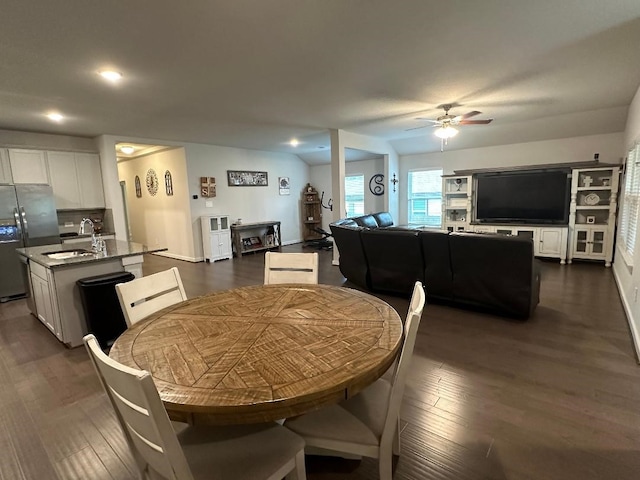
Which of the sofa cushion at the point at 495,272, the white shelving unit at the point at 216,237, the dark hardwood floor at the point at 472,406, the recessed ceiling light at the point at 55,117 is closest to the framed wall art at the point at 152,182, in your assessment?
the white shelving unit at the point at 216,237

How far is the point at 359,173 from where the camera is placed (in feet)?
29.1

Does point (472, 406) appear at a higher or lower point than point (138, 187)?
lower

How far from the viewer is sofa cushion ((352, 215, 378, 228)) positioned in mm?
5859

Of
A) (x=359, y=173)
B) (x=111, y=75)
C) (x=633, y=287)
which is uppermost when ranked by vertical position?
(x=111, y=75)

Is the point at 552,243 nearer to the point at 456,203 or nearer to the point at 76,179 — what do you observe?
the point at 456,203

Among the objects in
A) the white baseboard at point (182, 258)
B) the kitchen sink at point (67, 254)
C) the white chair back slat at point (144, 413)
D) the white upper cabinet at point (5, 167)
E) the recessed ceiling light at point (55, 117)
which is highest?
the recessed ceiling light at point (55, 117)

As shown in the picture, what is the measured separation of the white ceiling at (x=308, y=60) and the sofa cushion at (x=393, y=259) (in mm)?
1708

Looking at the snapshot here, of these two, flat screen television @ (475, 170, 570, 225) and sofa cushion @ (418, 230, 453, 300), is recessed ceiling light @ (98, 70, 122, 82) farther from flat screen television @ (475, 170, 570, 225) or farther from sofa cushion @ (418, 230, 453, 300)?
flat screen television @ (475, 170, 570, 225)

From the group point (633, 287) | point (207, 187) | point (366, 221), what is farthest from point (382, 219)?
point (633, 287)

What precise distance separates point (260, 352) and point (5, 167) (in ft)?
19.6

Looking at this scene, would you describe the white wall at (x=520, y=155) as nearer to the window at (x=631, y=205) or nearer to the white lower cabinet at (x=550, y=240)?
the white lower cabinet at (x=550, y=240)

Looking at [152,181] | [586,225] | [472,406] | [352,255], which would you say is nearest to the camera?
[472,406]

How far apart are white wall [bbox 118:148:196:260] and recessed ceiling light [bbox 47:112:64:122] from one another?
2.30 meters

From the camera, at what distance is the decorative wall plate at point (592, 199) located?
5758mm
